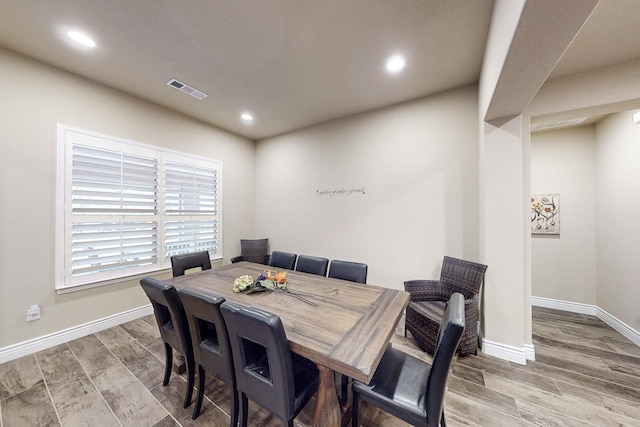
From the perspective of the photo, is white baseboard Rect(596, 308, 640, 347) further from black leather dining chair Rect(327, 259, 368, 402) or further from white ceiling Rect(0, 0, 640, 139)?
black leather dining chair Rect(327, 259, 368, 402)

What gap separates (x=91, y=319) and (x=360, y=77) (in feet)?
14.4

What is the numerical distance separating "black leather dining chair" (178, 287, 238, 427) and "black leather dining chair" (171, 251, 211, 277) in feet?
4.28

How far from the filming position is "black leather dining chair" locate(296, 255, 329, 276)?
270cm

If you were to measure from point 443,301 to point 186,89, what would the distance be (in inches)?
164

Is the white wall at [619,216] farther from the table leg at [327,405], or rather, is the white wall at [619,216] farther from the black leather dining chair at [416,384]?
the table leg at [327,405]

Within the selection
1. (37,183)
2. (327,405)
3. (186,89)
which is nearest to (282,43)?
(186,89)

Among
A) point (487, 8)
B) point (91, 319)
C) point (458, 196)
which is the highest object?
point (487, 8)

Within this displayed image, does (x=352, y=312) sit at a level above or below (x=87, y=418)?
above

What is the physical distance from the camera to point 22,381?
1963mm

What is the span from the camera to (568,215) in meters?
3.39

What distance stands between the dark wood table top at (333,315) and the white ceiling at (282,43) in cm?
231

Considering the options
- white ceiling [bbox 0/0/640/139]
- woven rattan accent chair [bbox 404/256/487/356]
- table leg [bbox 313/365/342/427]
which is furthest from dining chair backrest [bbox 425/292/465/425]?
white ceiling [bbox 0/0/640/139]

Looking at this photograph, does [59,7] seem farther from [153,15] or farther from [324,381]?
[324,381]

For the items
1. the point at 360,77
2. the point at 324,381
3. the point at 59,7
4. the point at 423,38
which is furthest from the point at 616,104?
the point at 59,7
